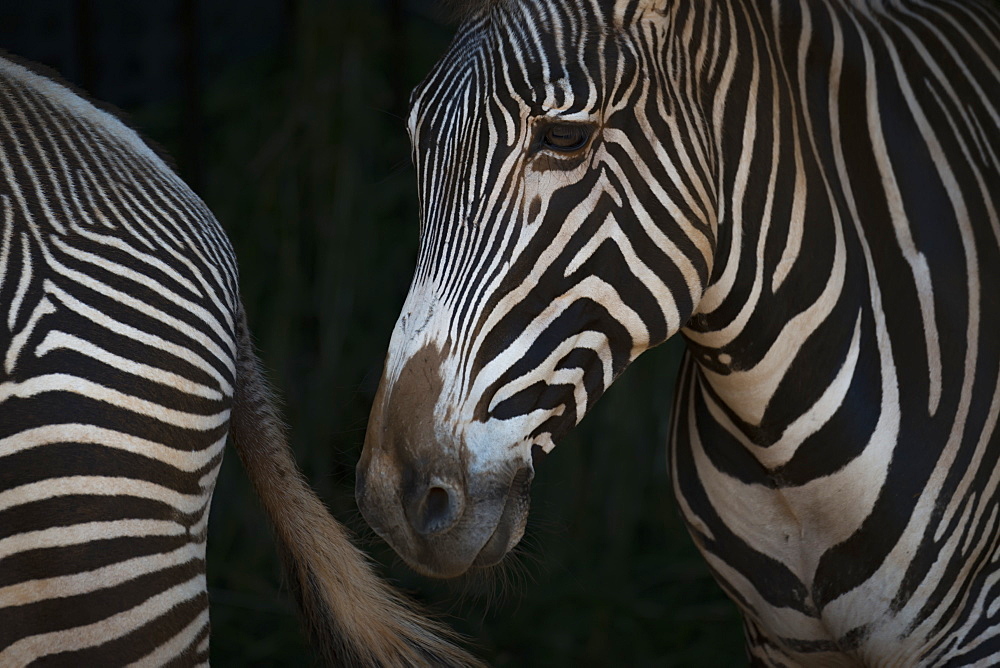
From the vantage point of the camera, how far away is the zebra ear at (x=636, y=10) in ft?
5.60

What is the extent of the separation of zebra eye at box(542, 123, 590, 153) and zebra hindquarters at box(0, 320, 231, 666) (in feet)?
2.79

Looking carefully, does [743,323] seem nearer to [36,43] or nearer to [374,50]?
[374,50]

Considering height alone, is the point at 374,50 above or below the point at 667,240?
above

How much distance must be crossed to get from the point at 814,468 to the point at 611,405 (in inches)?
101

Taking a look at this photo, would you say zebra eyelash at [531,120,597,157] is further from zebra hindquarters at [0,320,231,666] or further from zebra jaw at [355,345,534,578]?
zebra hindquarters at [0,320,231,666]

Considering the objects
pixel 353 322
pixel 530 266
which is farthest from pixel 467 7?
pixel 353 322

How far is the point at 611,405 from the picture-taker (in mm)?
4531

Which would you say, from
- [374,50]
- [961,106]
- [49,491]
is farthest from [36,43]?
[961,106]

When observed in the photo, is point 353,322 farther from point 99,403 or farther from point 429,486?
point 429,486

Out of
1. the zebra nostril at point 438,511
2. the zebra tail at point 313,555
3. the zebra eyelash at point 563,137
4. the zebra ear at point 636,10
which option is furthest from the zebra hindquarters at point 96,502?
the zebra ear at point 636,10

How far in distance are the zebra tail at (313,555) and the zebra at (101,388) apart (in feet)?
0.86

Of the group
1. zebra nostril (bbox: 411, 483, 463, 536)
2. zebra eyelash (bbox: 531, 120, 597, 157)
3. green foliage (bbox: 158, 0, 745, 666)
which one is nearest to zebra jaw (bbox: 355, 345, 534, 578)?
zebra nostril (bbox: 411, 483, 463, 536)

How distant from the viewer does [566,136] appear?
163 cm

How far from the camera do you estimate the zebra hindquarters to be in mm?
1663
